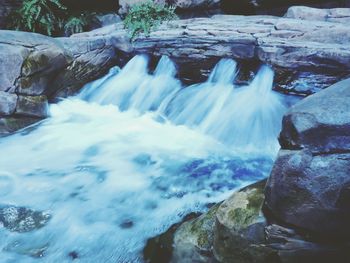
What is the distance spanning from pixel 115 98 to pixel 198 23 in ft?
9.01

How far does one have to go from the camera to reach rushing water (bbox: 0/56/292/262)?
3.37 metres

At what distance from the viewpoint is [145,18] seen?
804 cm

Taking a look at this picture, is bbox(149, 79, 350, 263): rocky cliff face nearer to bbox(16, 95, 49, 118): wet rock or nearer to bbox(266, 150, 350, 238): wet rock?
bbox(266, 150, 350, 238): wet rock

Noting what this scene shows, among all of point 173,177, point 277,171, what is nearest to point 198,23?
point 173,177

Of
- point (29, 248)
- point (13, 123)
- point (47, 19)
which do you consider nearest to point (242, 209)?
point (29, 248)

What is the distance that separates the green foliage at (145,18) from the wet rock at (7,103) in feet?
10.3

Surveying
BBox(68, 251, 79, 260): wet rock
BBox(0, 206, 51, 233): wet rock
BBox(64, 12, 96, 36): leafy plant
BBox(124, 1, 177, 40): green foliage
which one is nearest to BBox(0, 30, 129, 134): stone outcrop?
BBox(124, 1, 177, 40): green foliage

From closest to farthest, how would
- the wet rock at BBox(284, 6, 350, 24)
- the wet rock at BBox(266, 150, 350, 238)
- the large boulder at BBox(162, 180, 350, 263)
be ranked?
the wet rock at BBox(266, 150, 350, 238) < the large boulder at BBox(162, 180, 350, 263) < the wet rock at BBox(284, 6, 350, 24)

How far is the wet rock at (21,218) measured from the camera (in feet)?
11.1

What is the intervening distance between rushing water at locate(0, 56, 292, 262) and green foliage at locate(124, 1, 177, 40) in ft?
2.30

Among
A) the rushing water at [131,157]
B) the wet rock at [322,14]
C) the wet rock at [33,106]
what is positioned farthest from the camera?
the wet rock at [322,14]

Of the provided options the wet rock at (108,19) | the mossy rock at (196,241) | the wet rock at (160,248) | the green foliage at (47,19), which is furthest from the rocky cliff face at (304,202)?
the wet rock at (108,19)

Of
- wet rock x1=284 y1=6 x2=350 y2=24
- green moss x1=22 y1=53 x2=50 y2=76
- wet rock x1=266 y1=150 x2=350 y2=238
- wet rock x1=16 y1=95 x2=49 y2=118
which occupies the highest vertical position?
wet rock x1=284 y1=6 x2=350 y2=24

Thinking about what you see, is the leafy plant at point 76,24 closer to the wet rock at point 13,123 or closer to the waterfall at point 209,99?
the waterfall at point 209,99
